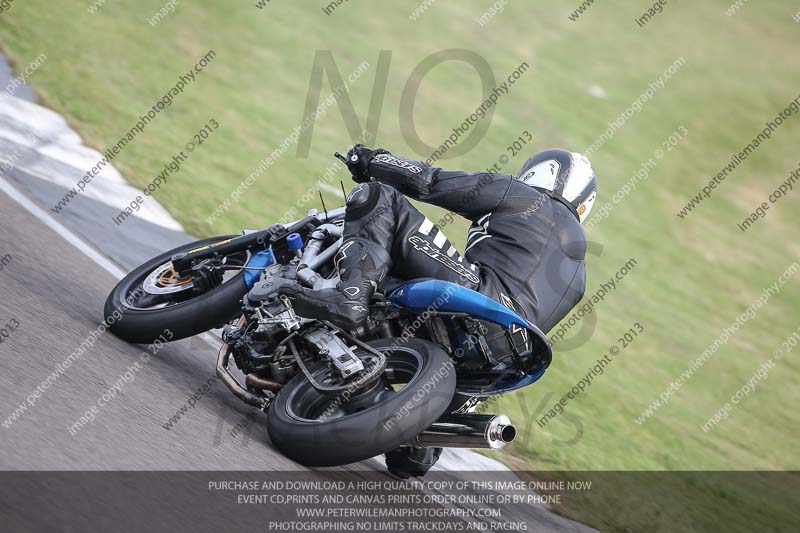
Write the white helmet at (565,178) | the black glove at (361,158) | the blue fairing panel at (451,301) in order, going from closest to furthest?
the blue fairing panel at (451,301), the black glove at (361,158), the white helmet at (565,178)

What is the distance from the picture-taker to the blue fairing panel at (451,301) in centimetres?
441

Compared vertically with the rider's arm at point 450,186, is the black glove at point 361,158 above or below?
below

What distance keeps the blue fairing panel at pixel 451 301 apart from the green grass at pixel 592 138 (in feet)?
6.66

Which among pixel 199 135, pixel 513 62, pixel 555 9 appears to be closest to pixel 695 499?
pixel 199 135

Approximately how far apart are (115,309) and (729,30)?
24.2 m

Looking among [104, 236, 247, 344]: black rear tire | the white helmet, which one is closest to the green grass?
the white helmet

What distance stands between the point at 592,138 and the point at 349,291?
14.3 meters

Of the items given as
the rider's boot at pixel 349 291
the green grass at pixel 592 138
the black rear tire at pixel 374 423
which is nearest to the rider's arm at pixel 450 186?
the rider's boot at pixel 349 291

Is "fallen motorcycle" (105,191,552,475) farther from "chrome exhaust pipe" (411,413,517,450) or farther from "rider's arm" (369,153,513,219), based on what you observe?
"rider's arm" (369,153,513,219)

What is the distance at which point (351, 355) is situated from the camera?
4.49m

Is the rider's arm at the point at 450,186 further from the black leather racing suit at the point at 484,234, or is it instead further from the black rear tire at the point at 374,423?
the black rear tire at the point at 374,423

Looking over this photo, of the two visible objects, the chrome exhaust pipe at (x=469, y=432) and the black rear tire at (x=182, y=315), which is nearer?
the chrome exhaust pipe at (x=469, y=432)

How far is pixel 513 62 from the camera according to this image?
2033 centimetres

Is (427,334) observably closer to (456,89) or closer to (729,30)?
(456,89)
